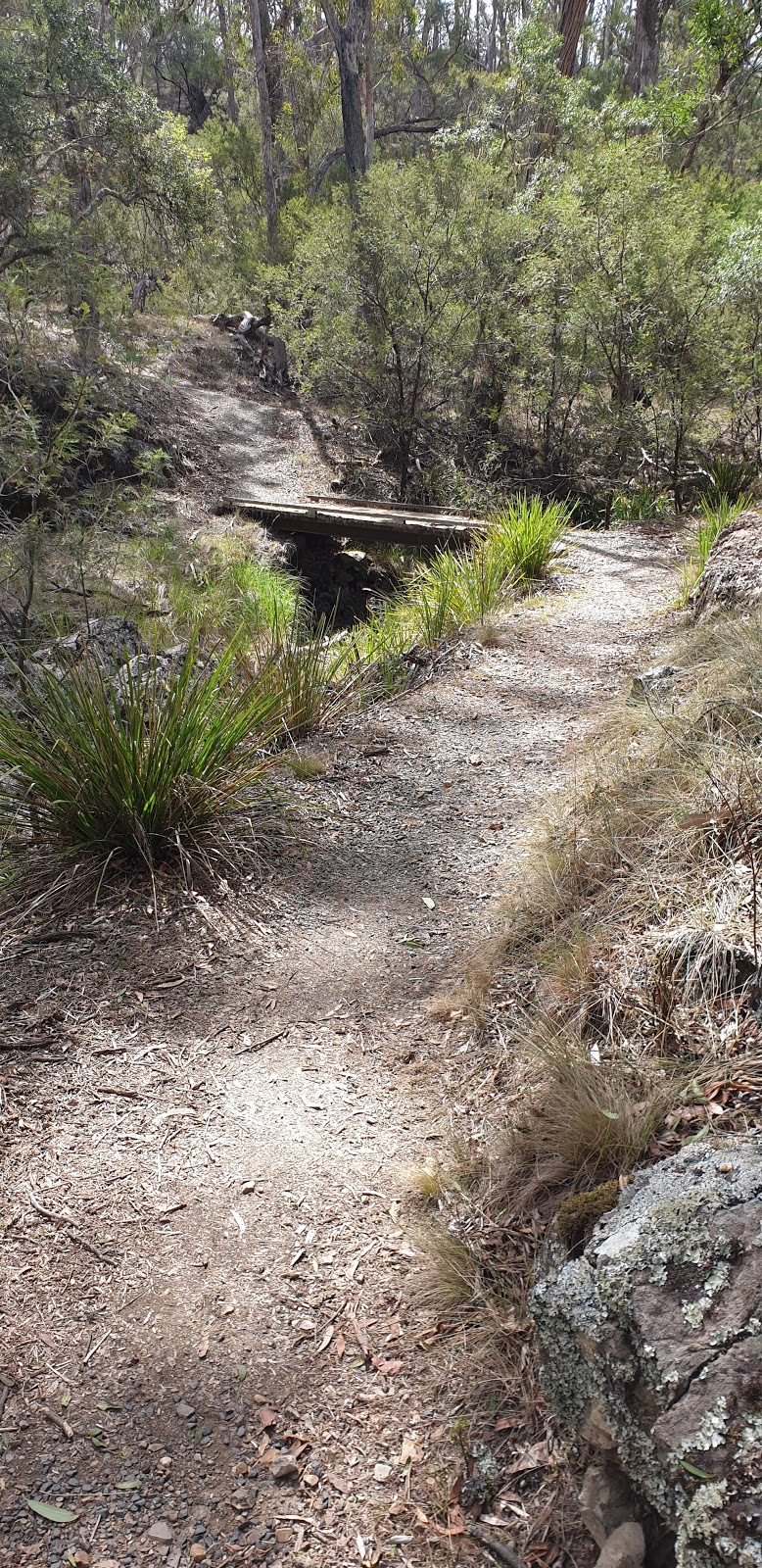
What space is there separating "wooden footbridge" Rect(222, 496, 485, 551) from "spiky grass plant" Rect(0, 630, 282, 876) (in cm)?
568

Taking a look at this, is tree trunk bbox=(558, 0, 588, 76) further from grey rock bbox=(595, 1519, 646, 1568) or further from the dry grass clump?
grey rock bbox=(595, 1519, 646, 1568)

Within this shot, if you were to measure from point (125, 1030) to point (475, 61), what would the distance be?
3974cm

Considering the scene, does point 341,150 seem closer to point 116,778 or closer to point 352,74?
point 352,74

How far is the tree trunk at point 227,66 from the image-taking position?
26.5 m

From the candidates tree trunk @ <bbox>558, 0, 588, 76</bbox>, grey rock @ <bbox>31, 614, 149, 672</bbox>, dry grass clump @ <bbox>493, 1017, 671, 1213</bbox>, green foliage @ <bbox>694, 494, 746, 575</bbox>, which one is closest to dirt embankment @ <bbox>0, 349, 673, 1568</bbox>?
dry grass clump @ <bbox>493, 1017, 671, 1213</bbox>

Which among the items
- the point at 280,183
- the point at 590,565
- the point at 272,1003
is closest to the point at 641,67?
the point at 280,183

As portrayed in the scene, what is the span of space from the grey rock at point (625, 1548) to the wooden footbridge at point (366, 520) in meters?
8.22

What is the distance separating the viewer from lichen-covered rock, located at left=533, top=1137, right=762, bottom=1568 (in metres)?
1.31

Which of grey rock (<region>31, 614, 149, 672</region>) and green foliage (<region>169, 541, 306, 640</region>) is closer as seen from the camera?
grey rock (<region>31, 614, 149, 672</region>)

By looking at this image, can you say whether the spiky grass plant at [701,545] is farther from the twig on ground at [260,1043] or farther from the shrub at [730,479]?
the twig on ground at [260,1043]

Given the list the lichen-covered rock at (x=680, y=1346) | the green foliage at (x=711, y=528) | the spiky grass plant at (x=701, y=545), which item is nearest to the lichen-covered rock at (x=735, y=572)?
the spiky grass plant at (x=701, y=545)

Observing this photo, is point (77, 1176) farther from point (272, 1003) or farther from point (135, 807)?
point (135, 807)

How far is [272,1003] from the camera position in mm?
3096

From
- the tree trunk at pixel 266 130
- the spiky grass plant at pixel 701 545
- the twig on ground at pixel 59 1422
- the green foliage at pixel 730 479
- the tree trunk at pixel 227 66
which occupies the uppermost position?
the tree trunk at pixel 227 66
